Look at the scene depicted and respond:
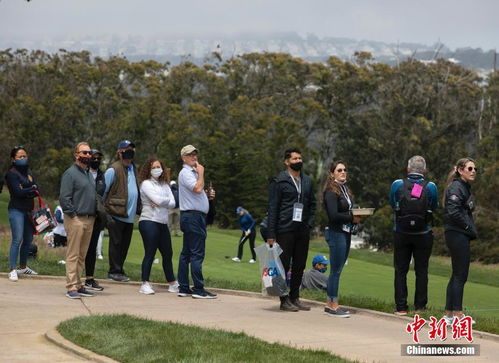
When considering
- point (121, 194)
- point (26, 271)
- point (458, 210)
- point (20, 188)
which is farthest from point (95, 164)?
point (458, 210)

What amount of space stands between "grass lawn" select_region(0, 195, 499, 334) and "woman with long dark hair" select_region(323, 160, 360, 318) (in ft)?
2.62

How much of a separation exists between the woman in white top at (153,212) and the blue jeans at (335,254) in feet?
8.22

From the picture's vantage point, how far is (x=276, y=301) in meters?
12.4

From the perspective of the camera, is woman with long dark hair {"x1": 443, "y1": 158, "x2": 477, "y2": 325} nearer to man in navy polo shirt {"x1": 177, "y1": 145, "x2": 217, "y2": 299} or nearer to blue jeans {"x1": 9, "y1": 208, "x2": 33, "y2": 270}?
man in navy polo shirt {"x1": 177, "y1": 145, "x2": 217, "y2": 299}

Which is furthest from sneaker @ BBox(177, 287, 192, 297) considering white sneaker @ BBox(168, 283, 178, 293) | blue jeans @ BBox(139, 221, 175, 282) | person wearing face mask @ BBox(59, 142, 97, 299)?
person wearing face mask @ BBox(59, 142, 97, 299)

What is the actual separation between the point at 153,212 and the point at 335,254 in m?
2.75

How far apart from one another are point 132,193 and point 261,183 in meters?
47.9

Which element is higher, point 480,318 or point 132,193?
point 132,193

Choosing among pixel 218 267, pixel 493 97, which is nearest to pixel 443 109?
pixel 493 97

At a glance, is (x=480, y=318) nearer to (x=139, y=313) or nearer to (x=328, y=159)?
(x=139, y=313)

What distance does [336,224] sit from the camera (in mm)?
11305

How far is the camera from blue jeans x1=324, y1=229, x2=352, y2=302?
11312 millimetres

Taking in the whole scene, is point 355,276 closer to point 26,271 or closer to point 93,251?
point 26,271

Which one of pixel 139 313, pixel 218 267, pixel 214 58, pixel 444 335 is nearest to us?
pixel 444 335
